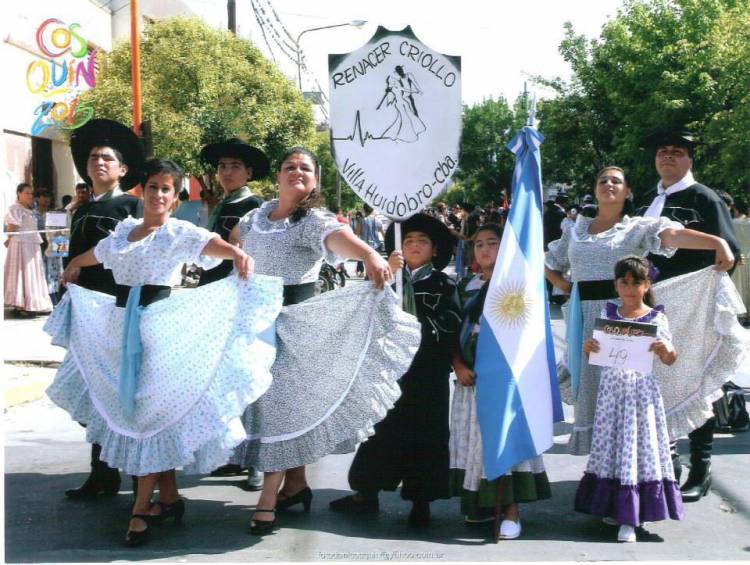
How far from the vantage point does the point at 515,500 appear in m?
4.98

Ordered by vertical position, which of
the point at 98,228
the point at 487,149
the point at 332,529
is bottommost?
the point at 332,529

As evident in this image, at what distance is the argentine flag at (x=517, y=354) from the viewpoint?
492cm

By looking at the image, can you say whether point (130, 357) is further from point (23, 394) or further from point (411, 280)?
point (23, 394)

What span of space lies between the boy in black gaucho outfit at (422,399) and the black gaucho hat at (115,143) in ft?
5.63

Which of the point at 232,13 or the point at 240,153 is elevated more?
the point at 232,13

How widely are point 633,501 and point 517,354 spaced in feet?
2.99

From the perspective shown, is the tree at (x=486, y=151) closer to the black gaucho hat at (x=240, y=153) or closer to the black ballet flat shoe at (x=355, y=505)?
the black gaucho hat at (x=240, y=153)

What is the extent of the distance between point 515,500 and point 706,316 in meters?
1.59

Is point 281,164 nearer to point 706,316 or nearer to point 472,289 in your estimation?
point 472,289

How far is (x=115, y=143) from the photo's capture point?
19.1 ft

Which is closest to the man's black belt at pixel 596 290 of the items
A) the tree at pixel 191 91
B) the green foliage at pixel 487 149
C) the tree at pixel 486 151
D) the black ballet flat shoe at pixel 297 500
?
the black ballet flat shoe at pixel 297 500

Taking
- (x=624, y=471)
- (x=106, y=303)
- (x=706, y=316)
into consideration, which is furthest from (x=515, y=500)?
(x=106, y=303)

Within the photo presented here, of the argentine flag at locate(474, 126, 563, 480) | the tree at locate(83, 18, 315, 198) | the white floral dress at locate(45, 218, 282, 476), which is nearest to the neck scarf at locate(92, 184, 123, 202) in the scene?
the white floral dress at locate(45, 218, 282, 476)

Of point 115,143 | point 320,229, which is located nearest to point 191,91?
point 115,143
